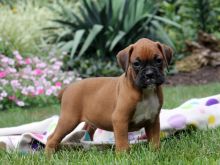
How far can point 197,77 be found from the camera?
41.1 feet

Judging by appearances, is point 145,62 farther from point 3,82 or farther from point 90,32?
point 90,32

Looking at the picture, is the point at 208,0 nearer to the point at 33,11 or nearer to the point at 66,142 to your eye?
the point at 33,11

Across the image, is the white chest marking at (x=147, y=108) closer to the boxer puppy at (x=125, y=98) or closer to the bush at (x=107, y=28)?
the boxer puppy at (x=125, y=98)

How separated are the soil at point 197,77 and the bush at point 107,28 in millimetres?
926

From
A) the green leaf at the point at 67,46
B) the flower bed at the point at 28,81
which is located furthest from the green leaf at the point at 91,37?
the flower bed at the point at 28,81

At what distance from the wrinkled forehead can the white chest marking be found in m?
0.35

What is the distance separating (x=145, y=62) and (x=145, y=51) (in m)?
0.09

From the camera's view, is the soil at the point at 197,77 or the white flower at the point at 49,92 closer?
the white flower at the point at 49,92

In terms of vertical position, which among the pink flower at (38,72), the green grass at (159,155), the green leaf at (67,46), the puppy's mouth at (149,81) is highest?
the green leaf at (67,46)

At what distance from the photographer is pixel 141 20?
1331 centimetres

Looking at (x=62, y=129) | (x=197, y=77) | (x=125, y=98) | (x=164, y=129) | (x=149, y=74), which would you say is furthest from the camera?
(x=197, y=77)

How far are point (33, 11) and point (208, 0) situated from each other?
494 centimetres

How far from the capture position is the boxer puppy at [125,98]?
4430mm

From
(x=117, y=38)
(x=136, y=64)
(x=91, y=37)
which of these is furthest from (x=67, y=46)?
(x=136, y=64)
